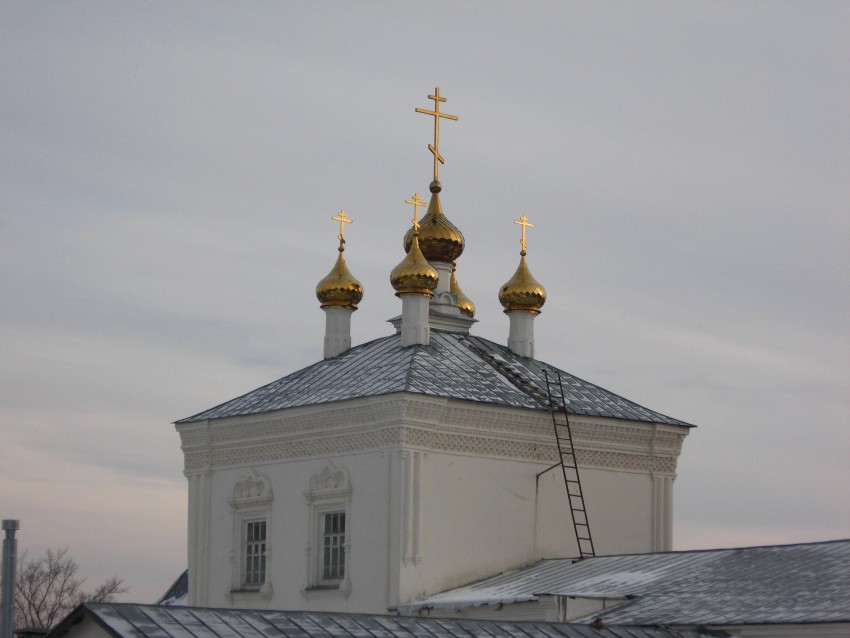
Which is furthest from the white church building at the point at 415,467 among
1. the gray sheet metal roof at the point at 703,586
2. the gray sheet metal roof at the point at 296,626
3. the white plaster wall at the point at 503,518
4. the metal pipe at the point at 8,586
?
the metal pipe at the point at 8,586

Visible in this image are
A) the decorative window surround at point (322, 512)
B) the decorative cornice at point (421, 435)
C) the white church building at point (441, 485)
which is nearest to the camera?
the white church building at point (441, 485)

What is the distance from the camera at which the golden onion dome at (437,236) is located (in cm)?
2350

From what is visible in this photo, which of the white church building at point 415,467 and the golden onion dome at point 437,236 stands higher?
the golden onion dome at point 437,236

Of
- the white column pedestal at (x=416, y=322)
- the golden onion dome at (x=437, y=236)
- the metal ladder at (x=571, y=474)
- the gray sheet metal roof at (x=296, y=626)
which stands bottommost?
the gray sheet metal roof at (x=296, y=626)

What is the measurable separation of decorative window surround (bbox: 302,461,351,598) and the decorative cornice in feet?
0.97

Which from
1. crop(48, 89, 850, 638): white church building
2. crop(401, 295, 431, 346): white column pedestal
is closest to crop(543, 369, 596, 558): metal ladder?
crop(48, 89, 850, 638): white church building

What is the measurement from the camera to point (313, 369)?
23.0 metres

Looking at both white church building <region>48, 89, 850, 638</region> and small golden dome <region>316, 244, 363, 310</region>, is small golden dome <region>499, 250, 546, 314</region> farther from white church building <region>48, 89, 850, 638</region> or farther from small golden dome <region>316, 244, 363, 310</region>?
small golden dome <region>316, 244, 363, 310</region>

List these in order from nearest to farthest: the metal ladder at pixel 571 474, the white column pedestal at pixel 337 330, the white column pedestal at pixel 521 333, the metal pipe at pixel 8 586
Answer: the metal pipe at pixel 8 586, the metal ladder at pixel 571 474, the white column pedestal at pixel 521 333, the white column pedestal at pixel 337 330

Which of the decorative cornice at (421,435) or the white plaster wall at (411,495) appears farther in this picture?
the decorative cornice at (421,435)

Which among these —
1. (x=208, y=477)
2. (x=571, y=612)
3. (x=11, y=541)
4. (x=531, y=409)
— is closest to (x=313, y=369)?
(x=208, y=477)

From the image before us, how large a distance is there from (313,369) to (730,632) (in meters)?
8.59

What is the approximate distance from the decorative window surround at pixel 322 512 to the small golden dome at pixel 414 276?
2493mm

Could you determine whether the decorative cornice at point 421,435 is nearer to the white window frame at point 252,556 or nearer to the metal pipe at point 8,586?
the white window frame at point 252,556
